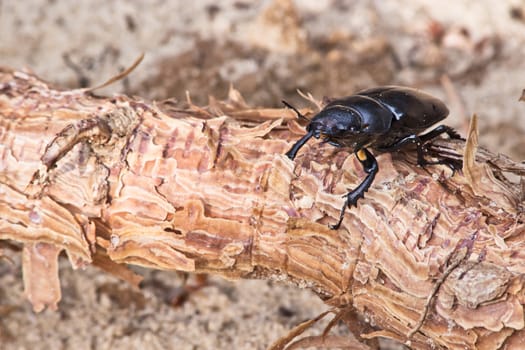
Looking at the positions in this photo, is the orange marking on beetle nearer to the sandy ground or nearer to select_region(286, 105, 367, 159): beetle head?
select_region(286, 105, 367, 159): beetle head

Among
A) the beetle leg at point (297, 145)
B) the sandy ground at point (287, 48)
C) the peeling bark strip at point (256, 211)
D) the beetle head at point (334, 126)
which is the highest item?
the beetle head at point (334, 126)

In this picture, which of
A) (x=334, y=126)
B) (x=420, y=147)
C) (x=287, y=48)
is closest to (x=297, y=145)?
(x=334, y=126)

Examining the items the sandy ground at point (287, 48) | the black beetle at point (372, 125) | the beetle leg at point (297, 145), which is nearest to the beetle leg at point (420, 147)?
the black beetle at point (372, 125)

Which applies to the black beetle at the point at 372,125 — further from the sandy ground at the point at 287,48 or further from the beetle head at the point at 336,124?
the sandy ground at the point at 287,48

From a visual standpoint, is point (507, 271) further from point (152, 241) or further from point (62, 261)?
point (62, 261)

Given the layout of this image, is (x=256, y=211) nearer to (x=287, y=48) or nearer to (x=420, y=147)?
(x=420, y=147)

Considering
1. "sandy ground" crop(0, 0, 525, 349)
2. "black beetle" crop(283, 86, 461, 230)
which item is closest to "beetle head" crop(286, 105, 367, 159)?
"black beetle" crop(283, 86, 461, 230)
